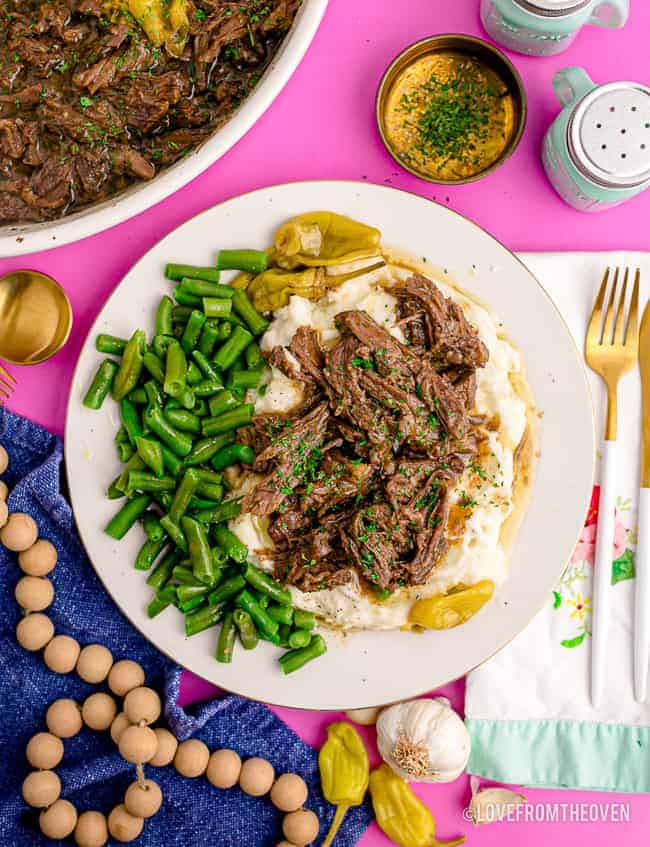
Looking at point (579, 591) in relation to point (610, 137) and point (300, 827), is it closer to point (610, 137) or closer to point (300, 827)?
point (300, 827)

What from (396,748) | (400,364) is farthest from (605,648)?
(400,364)

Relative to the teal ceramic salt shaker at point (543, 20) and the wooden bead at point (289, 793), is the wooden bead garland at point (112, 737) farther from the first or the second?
the teal ceramic salt shaker at point (543, 20)

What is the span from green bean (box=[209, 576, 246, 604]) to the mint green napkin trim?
113 centimetres

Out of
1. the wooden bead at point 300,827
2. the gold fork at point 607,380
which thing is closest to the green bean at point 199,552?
the wooden bead at point 300,827

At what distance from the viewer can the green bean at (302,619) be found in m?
3.17

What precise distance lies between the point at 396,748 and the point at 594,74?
290cm

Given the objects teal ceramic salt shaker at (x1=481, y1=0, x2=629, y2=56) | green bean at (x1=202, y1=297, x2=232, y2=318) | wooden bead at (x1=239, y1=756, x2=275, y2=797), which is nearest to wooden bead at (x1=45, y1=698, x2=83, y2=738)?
wooden bead at (x1=239, y1=756, x2=275, y2=797)

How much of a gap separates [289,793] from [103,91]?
9.00 ft

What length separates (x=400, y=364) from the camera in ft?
10.2

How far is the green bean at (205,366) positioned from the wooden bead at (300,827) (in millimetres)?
1731

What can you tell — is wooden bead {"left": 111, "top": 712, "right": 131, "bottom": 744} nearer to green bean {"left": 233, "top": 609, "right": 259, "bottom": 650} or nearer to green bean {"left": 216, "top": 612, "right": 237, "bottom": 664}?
green bean {"left": 216, "top": 612, "right": 237, "bottom": 664}

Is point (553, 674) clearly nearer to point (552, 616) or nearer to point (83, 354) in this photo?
point (552, 616)

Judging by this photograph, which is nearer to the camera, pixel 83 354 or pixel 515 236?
pixel 83 354

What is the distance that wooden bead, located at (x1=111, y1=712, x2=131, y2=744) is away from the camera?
3246 millimetres
